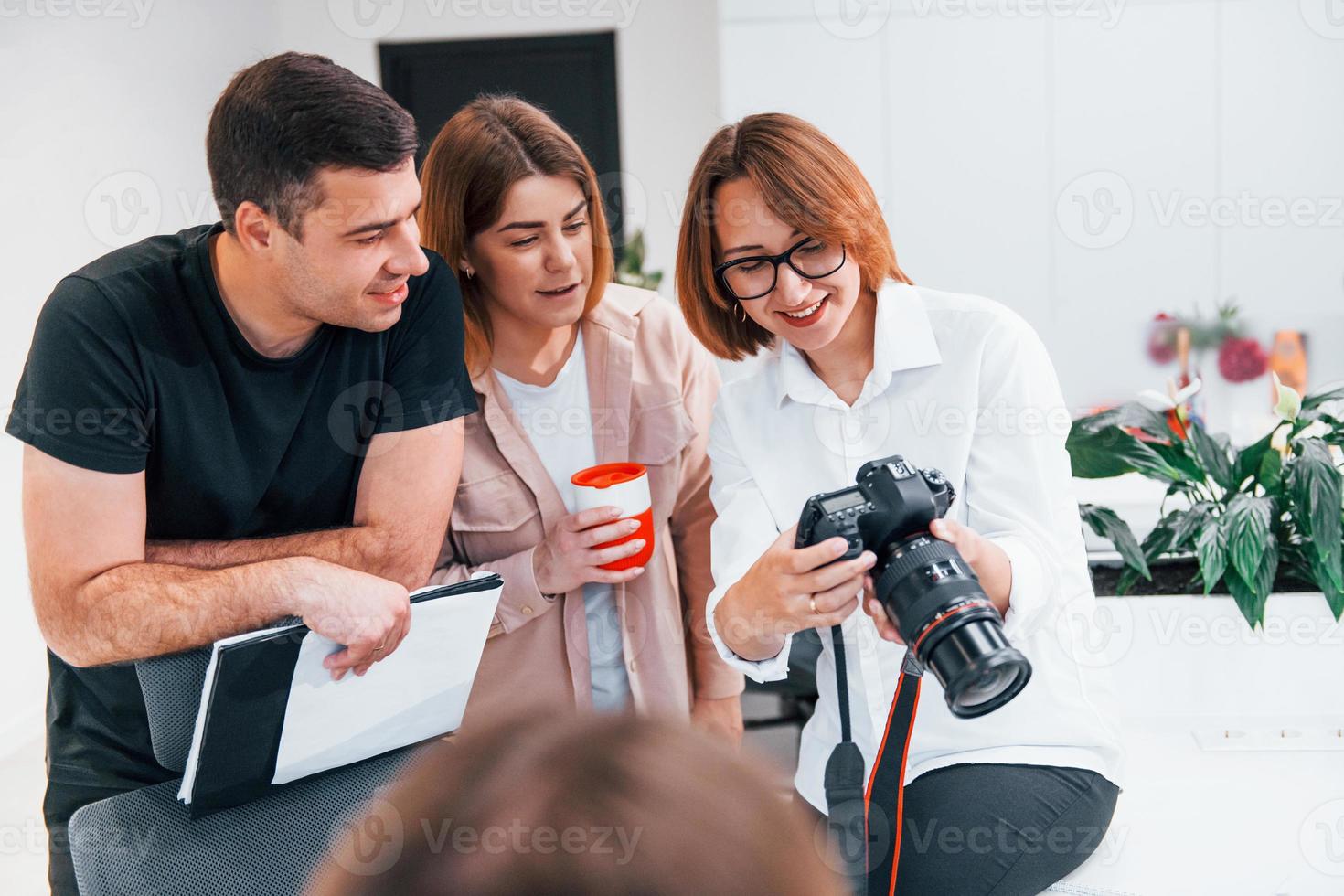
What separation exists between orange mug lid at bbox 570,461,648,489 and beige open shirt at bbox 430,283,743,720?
150 mm

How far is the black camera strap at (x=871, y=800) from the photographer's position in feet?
4.05

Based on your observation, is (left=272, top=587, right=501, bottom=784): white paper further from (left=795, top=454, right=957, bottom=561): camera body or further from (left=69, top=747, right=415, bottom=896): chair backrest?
(left=795, top=454, right=957, bottom=561): camera body

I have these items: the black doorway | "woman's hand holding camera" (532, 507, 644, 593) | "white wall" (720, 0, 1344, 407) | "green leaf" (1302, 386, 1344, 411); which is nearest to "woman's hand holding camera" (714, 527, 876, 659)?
"woman's hand holding camera" (532, 507, 644, 593)

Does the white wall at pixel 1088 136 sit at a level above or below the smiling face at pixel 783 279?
above

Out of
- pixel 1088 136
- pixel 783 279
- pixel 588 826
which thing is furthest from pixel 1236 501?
pixel 1088 136

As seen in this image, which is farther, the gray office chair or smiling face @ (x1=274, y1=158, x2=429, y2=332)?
smiling face @ (x1=274, y1=158, x2=429, y2=332)

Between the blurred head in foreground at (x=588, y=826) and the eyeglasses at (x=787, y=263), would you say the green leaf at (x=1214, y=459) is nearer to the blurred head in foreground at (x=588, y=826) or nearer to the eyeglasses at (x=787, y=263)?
the eyeglasses at (x=787, y=263)

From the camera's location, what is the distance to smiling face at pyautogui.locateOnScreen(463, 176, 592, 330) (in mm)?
1462

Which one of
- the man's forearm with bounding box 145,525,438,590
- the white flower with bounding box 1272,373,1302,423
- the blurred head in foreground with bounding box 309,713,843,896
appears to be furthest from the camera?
the white flower with bounding box 1272,373,1302,423

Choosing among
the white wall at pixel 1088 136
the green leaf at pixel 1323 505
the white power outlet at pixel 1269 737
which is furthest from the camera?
the white wall at pixel 1088 136

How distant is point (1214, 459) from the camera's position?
2080 millimetres

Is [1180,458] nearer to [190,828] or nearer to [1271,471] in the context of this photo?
[1271,471]

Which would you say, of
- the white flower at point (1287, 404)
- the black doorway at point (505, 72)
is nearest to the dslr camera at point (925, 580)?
the white flower at point (1287, 404)

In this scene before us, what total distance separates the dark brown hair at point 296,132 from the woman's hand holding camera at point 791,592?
24.5 inches
